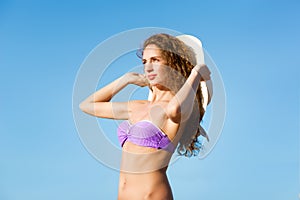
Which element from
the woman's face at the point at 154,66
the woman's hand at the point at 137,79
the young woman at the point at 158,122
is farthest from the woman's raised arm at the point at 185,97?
the woman's hand at the point at 137,79

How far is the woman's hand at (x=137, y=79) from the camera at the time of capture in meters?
4.76

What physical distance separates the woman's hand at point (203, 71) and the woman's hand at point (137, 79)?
0.69m

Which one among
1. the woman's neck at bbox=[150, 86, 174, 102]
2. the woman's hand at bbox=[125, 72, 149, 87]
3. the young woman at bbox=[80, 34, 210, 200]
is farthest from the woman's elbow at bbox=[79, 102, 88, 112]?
the woman's neck at bbox=[150, 86, 174, 102]

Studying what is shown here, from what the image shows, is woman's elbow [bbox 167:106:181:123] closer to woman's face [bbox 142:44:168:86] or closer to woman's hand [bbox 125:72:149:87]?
woman's face [bbox 142:44:168:86]

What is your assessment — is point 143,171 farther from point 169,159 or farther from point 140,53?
point 140,53

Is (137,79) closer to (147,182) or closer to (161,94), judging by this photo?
(161,94)

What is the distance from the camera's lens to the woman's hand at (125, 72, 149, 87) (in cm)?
476

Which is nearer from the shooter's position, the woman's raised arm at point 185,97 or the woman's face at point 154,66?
the woman's raised arm at point 185,97

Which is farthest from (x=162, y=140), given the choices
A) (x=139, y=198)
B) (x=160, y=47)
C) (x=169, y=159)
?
(x=160, y=47)

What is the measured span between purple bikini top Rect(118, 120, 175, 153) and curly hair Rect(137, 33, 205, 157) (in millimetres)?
292

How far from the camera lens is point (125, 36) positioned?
455 centimetres

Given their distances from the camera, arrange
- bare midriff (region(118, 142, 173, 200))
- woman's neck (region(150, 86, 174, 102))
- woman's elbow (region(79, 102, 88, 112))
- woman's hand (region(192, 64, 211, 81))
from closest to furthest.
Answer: woman's hand (region(192, 64, 211, 81)) < bare midriff (region(118, 142, 173, 200)) < woman's neck (region(150, 86, 174, 102)) < woman's elbow (region(79, 102, 88, 112))

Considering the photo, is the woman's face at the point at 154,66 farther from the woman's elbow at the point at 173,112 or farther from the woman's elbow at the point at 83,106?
the woman's elbow at the point at 83,106

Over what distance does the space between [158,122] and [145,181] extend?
552 millimetres
